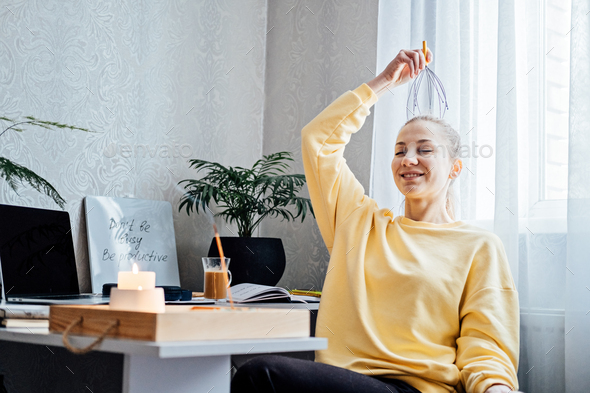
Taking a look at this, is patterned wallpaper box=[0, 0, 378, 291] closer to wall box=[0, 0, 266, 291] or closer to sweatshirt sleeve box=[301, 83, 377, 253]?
wall box=[0, 0, 266, 291]

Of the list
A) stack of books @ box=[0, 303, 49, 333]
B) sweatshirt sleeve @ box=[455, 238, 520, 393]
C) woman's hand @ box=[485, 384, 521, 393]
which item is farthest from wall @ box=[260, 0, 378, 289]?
stack of books @ box=[0, 303, 49, 333]

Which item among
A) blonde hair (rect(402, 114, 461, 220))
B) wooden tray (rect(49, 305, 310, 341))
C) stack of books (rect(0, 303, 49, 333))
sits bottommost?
stack of books (rect(0, 303, 49, 333))

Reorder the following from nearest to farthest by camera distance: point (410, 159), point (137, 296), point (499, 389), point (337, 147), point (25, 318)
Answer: point (137, 296)
point (25, 318)
point (499, 389)
point (410, 159)
point (337, 147)

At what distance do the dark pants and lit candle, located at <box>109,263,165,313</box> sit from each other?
0.28m

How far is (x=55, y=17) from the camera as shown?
154 cm

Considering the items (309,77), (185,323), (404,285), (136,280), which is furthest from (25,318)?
(309,77)

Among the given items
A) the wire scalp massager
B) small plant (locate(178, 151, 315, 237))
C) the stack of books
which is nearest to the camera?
the stack of books

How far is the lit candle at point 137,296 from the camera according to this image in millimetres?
670

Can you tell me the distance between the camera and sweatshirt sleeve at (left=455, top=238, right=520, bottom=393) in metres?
1.02

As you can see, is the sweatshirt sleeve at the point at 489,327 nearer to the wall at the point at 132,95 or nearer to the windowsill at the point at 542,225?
the windowsill at the point at 542,225

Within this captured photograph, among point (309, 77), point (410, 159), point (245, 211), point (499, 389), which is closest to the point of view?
point (499, 389)

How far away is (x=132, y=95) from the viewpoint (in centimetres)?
171

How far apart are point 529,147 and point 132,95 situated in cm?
115

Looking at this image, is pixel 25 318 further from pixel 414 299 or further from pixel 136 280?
pixel 414 299
